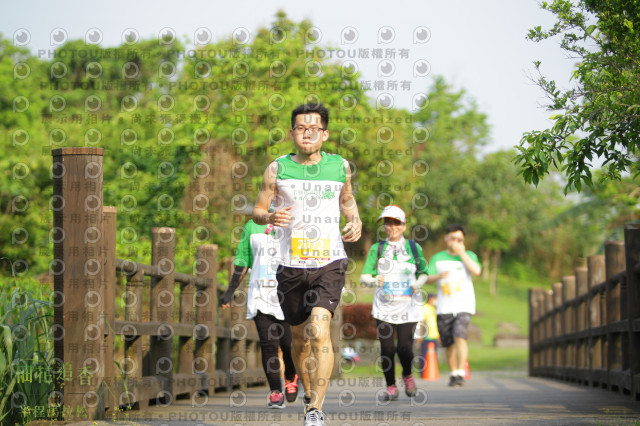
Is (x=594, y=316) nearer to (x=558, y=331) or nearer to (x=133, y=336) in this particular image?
(x=558, y=331)

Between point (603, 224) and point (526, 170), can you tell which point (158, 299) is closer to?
point (526, 170)

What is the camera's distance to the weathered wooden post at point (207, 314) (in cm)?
1032

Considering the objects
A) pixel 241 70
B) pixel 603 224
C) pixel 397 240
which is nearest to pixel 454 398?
pixel 397 240

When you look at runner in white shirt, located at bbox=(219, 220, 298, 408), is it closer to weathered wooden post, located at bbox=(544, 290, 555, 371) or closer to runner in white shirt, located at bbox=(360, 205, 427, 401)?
runner in white shirt, located at bbox=(360, 205, 427, 401)

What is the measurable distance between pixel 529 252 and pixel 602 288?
184ft

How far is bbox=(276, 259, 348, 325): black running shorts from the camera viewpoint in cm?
621

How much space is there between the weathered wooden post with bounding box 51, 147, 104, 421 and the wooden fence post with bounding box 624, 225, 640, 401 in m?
4.63

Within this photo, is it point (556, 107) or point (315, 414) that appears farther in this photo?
point (556, 107)

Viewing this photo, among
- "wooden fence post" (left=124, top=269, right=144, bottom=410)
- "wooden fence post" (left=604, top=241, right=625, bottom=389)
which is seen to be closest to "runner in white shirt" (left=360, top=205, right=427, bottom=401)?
A: "wooden fence post" (left=604, top=241, right=625, bottom=389)

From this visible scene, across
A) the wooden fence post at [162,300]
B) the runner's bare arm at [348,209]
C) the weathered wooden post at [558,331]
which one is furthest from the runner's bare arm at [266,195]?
the weathered wooden post at [558,331]

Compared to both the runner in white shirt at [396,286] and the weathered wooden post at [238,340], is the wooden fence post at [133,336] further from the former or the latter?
the weathered wooden post at [238,340]

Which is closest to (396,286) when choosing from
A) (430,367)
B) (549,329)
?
(430,367)

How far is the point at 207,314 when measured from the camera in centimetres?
1048

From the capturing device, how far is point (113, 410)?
6.71 meters
